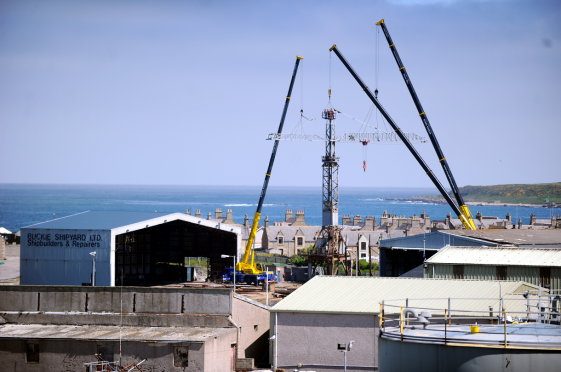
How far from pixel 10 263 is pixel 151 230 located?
80.0ft

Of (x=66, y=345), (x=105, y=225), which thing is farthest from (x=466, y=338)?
(x=105, y=225)

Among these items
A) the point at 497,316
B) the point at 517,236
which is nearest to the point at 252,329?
the point at 497,316

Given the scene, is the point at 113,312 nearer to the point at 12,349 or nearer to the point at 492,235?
the point at 12,349

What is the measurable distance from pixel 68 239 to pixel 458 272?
24342mm

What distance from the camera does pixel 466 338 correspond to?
18.4 meters

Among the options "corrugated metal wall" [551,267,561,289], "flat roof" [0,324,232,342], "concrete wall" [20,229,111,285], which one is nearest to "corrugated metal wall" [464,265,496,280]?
"corrugated metal wall" [551,267,561,289]

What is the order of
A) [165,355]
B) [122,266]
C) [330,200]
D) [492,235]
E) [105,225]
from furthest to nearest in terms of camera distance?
[330,200]
[122,266]
[492,235]
[105,225]
[165,355]

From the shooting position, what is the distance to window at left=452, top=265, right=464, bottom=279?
3966 cm

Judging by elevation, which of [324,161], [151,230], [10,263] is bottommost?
[10,263]

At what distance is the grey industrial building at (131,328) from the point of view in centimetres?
3058

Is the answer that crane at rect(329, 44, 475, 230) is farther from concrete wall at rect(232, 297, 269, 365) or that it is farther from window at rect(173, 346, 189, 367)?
window at rect(173, 346, 189, 367)

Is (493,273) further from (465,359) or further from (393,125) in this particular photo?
(393,125)

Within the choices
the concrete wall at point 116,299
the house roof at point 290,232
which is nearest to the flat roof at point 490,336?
the concrete wall at point 116,299

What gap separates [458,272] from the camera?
39750 mm
